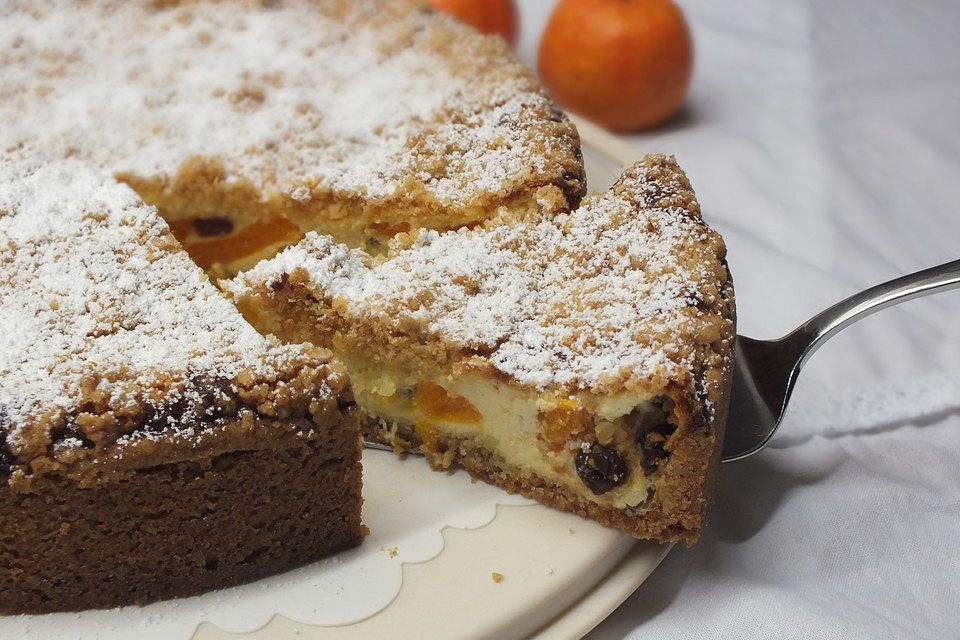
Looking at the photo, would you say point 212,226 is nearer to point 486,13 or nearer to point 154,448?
point 154,448

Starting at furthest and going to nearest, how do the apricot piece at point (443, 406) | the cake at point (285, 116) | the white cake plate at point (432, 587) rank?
the cake at point (285, 116), the apricot piece at point (443, 406), the white cake plate at point (432, 587)

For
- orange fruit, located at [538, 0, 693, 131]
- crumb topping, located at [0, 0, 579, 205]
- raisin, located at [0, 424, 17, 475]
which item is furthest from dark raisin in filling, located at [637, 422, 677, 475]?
orange fruit, located at [538, 0, 693, 131]

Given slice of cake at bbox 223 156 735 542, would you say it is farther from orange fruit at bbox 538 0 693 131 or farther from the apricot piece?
orange fruit at bbox 538 0 693 131

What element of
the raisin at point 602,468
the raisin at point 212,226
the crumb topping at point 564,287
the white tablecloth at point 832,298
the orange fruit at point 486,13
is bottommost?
the white tablecloth at point 832,298

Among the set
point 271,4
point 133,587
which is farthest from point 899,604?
point 271,4

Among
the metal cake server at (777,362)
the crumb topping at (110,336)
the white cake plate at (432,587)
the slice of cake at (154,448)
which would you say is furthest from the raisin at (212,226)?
the metal cake server at (777,362)

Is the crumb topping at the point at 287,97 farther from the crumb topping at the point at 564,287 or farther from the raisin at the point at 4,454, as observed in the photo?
the raisin at the point at 4,454
